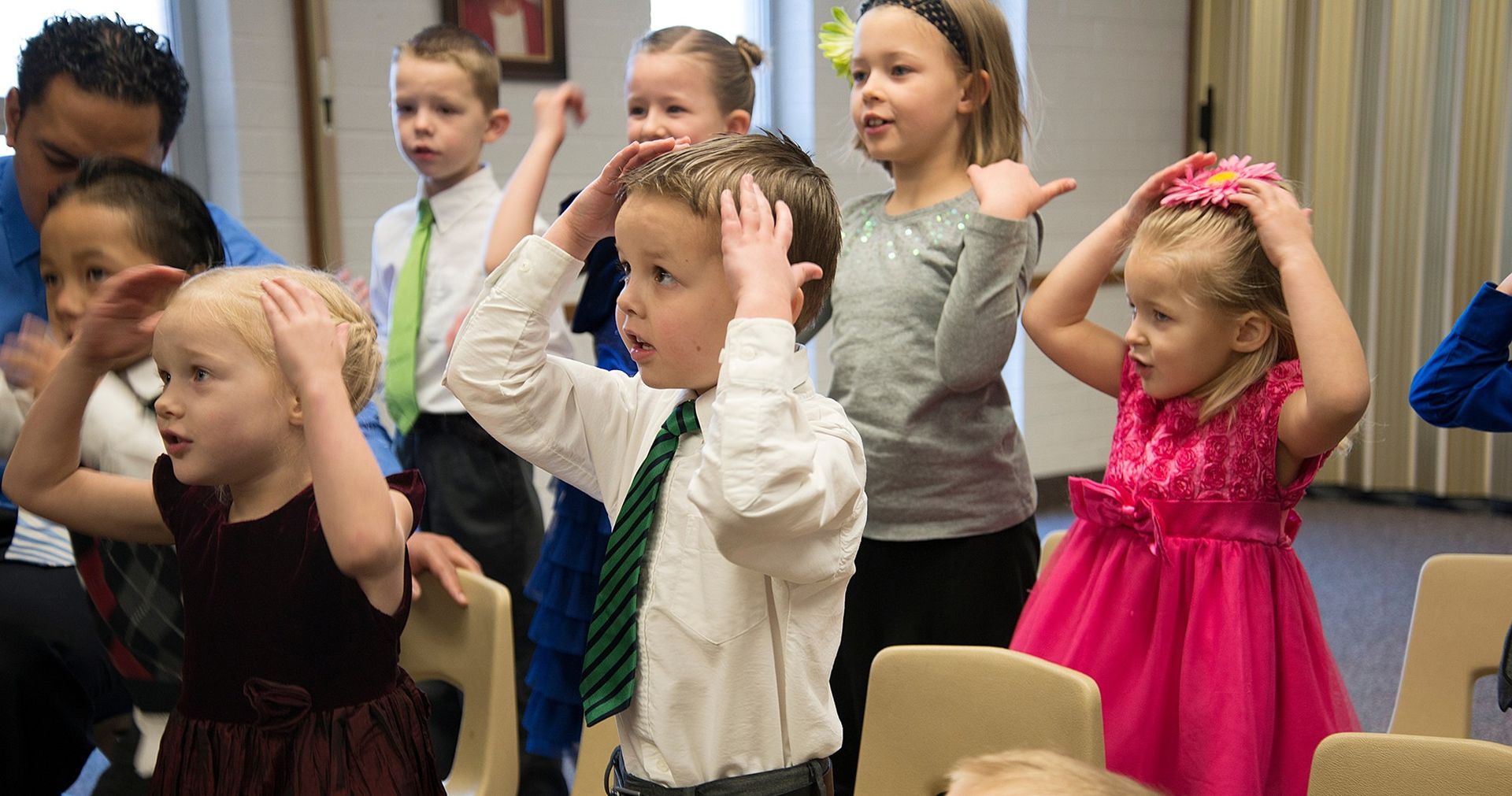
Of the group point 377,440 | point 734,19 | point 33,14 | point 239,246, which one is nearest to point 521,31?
point 734,19

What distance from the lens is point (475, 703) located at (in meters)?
1.76

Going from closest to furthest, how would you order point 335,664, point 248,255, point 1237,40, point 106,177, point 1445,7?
point 335,664 < point 106,177 < point 248,255 < point 1445,7 < point 1237,40

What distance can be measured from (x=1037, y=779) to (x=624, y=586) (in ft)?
1.57

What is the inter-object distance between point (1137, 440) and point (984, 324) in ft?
0.91

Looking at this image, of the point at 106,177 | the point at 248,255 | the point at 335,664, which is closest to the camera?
the point at 335,664

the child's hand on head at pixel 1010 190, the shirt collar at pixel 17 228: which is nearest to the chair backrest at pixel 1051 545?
the child's hand on head at pixel 1010 190

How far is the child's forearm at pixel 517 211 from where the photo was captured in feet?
7.88

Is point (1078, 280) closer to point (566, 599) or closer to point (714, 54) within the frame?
point (714, 54)

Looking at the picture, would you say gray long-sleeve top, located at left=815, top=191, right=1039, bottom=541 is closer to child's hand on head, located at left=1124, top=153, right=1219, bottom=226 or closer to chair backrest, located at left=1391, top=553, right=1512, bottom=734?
child's hand on head, located at left=1124, top=153, right=1219, bottom=226

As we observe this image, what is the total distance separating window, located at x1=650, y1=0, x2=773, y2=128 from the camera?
451 cm

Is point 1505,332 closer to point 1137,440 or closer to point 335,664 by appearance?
point 1137,440

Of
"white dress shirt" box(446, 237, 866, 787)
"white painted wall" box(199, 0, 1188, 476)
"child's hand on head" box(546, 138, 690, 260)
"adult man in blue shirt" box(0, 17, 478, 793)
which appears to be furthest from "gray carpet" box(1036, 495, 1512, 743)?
"adult man in blue shirt" box(0, 17, 478, 793)

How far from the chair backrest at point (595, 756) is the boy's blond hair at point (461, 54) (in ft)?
4.76

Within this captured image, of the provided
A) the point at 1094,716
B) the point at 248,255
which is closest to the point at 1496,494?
the point at 1094,716
